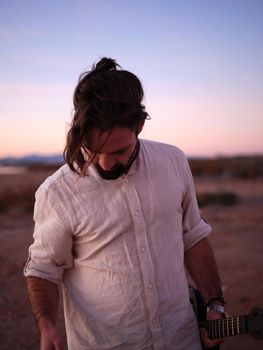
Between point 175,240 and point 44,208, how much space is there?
Answer: 687 millimetres

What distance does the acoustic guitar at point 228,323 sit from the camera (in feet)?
6.70

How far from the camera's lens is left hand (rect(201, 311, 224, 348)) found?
90.3 inches

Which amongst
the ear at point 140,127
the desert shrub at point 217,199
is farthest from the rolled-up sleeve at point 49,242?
the desert shrub at point 217,199

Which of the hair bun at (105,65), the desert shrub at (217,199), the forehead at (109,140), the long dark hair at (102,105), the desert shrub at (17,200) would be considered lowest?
the desert shrub at (217,199)

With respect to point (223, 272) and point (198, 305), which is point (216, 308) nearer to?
point (198, 305)

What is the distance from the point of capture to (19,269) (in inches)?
275

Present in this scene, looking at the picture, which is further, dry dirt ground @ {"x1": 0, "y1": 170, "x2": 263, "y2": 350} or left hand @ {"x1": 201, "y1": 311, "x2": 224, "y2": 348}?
dry dirt ground @ {"x1": 0, "y1": 170, "x2": 263, "y2": 350}

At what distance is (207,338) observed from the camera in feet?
7.60

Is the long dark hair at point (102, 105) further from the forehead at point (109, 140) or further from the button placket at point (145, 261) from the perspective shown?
the button placket at point (145, 261)

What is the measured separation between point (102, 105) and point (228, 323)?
1.28m

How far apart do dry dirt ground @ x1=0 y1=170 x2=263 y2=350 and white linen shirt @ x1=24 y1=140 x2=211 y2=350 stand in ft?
8.13

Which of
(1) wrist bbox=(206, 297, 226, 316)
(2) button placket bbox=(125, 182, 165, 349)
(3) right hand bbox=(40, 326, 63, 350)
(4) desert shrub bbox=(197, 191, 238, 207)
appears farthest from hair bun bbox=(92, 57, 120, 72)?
(4) desert shrub bbox=(197, 191, 238, 207)

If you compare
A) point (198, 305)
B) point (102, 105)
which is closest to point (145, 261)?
point (198, 305)

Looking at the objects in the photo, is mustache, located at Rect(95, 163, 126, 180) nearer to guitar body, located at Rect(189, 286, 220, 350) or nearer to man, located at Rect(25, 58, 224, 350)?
man, located at Rect(25, 58, 224, 350)
